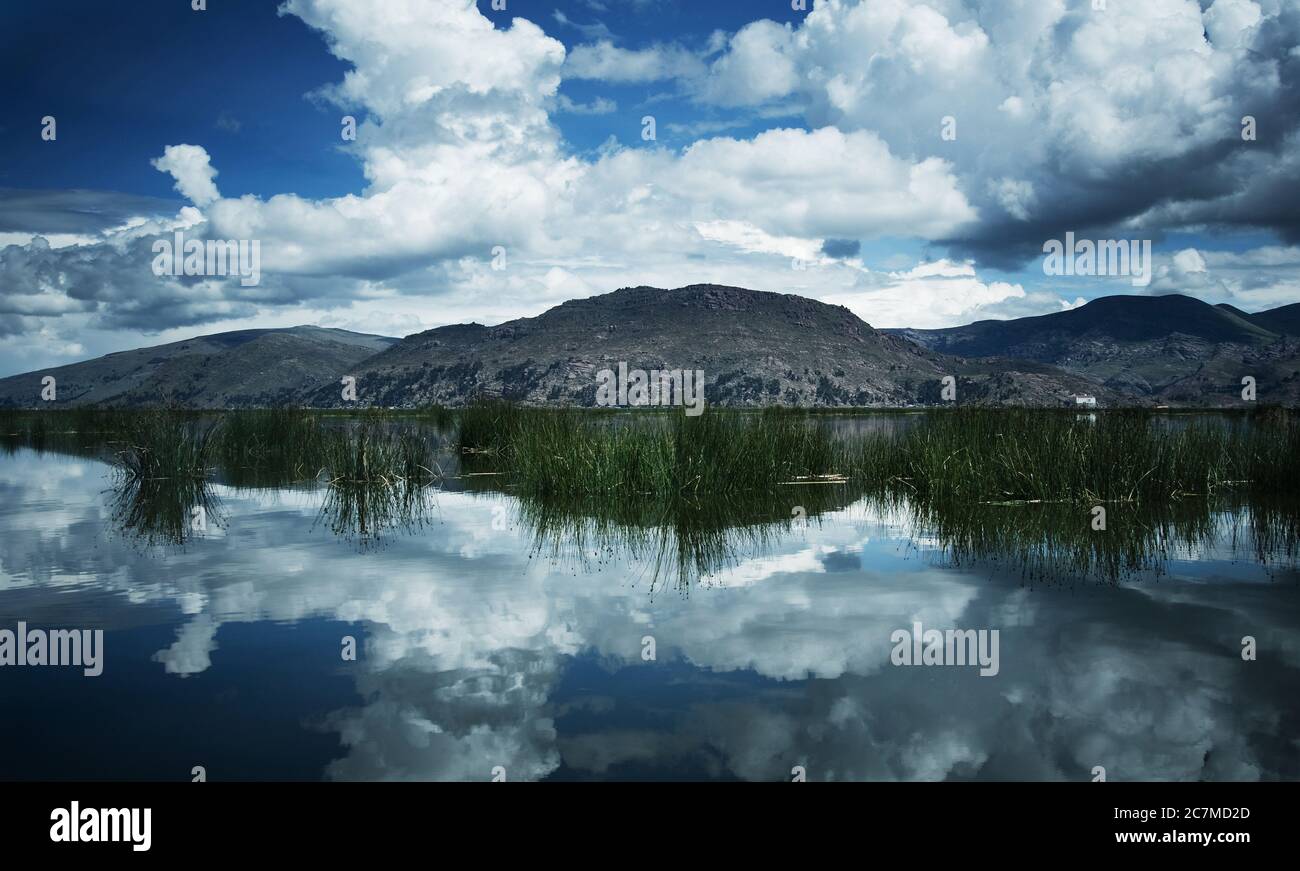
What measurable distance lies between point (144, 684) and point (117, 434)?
24.4m

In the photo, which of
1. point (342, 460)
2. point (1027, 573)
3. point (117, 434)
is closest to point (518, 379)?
point (117, 434)

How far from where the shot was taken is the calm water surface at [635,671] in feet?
12.9

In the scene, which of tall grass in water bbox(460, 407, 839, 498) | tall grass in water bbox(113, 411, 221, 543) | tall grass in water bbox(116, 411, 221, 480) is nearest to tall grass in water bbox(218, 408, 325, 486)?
tall grass in water bbox(113, 411, 221, 543)

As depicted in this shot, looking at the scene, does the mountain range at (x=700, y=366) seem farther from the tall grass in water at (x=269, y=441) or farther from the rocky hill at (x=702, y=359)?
the tall grass in water at (x=269, y=441)

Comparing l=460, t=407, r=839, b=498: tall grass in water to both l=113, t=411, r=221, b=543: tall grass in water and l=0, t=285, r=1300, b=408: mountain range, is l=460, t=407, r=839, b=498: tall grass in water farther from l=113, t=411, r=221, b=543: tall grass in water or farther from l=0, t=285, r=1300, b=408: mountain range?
l=0, t=285, r=1300, b=408: mountain range

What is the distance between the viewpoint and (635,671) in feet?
16.6

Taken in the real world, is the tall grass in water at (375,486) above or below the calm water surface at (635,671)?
above

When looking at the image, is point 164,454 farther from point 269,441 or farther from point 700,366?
point 700,366

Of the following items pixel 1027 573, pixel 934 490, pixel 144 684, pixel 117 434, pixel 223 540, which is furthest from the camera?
pixel 117 434

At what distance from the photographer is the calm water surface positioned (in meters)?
3.93

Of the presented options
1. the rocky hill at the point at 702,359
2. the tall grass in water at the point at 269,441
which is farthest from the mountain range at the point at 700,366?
the tall grass in water at the point at 269,441

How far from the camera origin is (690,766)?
150 inches
